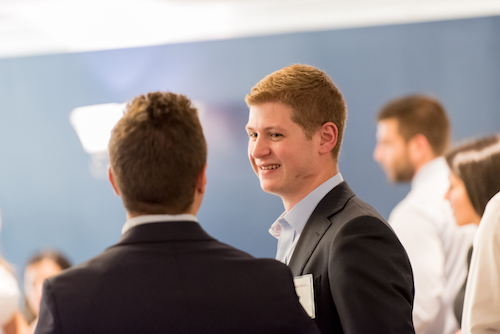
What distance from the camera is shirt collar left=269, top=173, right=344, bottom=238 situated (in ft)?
4.86

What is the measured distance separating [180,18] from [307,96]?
10.5 feet

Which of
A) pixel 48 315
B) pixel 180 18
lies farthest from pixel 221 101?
pixel 48 315

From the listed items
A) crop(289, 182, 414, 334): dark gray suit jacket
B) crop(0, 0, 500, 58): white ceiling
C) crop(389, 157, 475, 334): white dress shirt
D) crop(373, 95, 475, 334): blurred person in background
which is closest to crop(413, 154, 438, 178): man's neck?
crop(373, 95, 475, 334): blurred person in background

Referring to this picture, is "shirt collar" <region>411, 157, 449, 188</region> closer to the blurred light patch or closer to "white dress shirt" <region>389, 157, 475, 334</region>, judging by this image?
"white dress shirt" <region>389, 157, 475, 334</region>

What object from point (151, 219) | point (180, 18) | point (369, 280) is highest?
point (180, 18)

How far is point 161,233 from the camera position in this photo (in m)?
0.90

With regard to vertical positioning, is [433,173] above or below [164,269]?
below

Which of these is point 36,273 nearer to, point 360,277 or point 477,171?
point 477,171

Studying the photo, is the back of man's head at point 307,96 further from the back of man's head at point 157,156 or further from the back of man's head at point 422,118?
the back of man's head at point 422,118

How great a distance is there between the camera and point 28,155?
4.84 metres

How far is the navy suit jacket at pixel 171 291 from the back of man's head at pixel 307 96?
25.9 inches

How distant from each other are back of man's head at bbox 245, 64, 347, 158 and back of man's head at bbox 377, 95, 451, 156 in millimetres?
2476

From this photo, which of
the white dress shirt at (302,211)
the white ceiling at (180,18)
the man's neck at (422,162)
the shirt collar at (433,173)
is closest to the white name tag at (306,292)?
the white dress shirt at (302,211)

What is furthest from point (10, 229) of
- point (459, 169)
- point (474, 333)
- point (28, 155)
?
point (474, 333)
